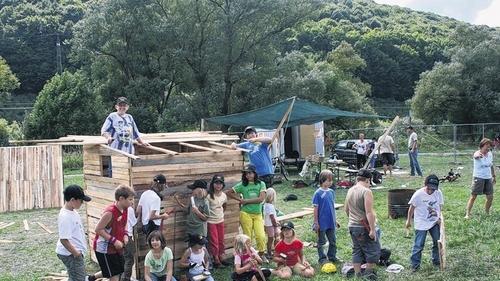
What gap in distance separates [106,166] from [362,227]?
4.04 m

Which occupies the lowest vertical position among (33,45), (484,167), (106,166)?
(484,167)

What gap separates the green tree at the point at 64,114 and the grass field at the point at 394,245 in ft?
74.5

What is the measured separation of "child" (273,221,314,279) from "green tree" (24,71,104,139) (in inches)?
1204

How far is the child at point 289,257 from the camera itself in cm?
750

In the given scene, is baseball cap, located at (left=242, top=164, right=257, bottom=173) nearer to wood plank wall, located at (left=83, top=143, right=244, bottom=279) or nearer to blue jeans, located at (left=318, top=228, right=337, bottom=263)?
wood plank wall, located at (left=83, top=143, right=244, bottom=279)

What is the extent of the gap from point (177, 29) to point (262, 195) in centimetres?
2776

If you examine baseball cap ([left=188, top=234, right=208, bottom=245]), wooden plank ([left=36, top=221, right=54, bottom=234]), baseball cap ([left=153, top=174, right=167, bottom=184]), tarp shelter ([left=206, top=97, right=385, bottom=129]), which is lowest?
wooden plank ([left=36, top=221, right=54, bottom=234])

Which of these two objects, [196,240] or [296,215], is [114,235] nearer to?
[196,240]

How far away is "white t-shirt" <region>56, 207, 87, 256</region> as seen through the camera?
Answer: 572cm

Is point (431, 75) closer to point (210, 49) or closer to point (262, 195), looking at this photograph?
point (210, 49)

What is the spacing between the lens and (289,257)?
761 centimetres

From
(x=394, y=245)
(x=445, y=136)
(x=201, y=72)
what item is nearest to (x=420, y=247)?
(x=394, y=245)

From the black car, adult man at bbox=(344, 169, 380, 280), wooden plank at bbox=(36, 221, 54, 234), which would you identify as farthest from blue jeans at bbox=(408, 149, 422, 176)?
wooden plank at bbox=(36, 221, 54, 234)

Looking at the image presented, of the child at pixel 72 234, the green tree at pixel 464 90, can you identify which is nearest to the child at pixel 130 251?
the child at pixel 72 234
